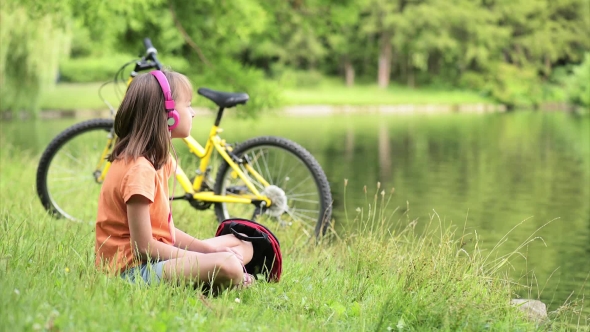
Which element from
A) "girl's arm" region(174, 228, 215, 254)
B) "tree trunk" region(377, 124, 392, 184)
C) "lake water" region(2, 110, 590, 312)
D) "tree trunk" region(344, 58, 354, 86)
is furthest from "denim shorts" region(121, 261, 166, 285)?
"tree trunk" region(344, 58, 354, 86)

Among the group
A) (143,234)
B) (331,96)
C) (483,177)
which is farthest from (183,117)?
(331,96)

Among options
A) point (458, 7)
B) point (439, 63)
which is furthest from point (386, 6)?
point (439, 63)

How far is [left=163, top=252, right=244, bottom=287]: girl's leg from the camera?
352 cm

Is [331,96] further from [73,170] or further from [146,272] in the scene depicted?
[146,272]

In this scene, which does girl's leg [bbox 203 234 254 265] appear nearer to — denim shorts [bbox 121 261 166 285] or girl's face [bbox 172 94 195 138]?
denim shorts [bbox 121 261 166 285]

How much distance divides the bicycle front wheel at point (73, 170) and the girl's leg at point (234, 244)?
219cm

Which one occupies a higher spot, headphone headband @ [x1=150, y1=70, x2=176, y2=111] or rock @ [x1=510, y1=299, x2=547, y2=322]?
headphone headband @ [x1=150, y1=70, x2=176, y2=111]

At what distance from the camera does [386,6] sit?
49.4 m

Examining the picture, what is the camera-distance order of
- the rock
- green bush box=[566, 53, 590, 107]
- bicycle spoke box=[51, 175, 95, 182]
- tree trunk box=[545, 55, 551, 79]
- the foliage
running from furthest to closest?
tree trunk box=[545, 55, 551, 79] → green bush box=[566, 53, 590, 107] → the foliage → bicycle spoke box=[51, 175, 95, 182] → the rock

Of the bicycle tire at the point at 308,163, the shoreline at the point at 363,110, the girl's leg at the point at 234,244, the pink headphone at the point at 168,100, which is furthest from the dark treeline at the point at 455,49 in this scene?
the pink headphone at the point at 168,100

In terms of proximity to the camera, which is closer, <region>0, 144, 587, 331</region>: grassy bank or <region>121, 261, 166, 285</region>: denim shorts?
<region>0, 144, 587, 331</region>: grassy bank

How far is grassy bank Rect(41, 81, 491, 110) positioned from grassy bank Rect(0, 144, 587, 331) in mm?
29845

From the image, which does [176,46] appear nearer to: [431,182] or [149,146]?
[431,182]

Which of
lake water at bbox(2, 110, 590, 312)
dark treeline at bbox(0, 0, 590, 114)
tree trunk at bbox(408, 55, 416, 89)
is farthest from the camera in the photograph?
tree trunk at bbox(408, 55, 416, 89)
